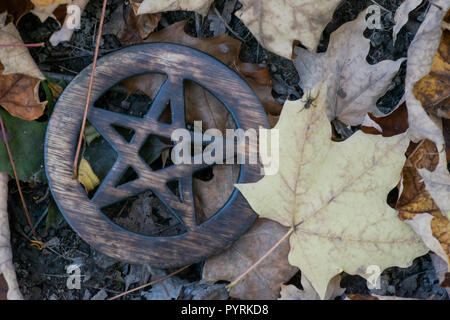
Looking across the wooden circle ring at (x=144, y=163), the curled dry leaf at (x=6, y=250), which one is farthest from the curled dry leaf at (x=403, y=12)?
the curled dry leaf at (x=6, y=250)

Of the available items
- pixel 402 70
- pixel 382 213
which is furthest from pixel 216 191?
pixel 402 70

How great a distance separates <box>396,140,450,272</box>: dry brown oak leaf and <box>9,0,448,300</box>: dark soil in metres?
0.17

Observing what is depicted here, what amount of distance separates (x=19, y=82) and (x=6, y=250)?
46cm

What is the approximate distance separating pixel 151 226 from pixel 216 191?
0.73 feet

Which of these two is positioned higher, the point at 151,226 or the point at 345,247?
the point at 345,247

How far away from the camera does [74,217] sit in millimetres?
1301

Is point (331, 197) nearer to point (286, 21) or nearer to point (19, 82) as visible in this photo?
point (286, 21)

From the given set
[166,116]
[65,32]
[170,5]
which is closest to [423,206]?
[166,116]

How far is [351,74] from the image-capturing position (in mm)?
1309

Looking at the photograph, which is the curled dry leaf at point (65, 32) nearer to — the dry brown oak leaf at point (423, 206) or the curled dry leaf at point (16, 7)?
the curled dry leaf at point (16, 7)

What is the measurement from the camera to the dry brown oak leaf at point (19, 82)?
4.25 ft

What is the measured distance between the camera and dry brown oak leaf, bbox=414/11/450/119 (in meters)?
1.23

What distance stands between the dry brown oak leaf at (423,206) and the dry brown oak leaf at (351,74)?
0.54ft

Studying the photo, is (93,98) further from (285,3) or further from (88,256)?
(285,3)
